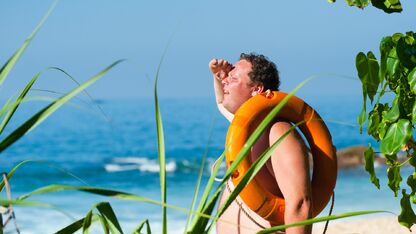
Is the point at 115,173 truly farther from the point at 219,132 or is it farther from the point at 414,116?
the point at 414,116

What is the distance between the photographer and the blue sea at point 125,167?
13.0 metres

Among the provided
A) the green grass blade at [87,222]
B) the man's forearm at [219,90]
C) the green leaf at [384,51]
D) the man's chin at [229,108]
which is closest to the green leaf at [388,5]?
the green leaf at [384,51]

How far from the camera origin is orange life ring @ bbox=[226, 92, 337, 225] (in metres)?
3.09

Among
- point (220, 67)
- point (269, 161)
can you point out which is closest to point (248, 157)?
point (269, 161)

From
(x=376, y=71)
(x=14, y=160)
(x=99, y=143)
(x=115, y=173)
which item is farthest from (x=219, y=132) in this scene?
(x=376, y=71)

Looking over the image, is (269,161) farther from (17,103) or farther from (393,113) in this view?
(17,103)

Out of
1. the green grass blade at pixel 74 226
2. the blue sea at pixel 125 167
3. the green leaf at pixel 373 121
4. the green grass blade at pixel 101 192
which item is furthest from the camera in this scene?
the blue sea at pixel 125 167

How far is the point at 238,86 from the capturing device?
329 cm

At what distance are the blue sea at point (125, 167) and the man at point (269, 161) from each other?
3.70 feet

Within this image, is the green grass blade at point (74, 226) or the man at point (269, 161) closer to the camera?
the green grass blade at point (74, 226)

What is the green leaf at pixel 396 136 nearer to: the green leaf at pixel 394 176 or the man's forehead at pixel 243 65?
the green leaf at pixel 394 176

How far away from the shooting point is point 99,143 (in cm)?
2636

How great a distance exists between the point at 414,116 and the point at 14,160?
68.3ft

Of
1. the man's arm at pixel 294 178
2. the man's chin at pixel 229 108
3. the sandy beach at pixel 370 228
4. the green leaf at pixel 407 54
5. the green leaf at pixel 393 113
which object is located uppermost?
the green leaf at pixel 407 54
